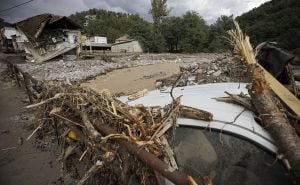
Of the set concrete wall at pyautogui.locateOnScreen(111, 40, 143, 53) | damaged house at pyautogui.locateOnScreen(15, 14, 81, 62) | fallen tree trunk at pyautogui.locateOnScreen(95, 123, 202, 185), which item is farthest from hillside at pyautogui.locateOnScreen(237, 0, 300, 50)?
concrete wall at pyautogui.locateOnScreen(111, 40, 143, 53)

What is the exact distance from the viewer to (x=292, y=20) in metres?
27.4

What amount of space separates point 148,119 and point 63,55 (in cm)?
3521

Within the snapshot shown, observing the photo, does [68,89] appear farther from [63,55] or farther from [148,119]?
[63,55]

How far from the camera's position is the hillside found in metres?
23.7

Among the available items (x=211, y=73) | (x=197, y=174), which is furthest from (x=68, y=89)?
(x=211, y=73)

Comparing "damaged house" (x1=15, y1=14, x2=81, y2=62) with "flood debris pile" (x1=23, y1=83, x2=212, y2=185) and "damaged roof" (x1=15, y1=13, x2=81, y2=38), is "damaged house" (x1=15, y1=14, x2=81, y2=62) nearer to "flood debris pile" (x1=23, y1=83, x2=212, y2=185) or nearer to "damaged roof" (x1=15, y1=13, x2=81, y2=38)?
"damaged roof" (x1=15, y1=13, x2=81, y2=38)

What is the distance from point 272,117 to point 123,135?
1.16 m

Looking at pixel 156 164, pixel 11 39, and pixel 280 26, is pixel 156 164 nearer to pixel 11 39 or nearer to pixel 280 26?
pixel 280 26

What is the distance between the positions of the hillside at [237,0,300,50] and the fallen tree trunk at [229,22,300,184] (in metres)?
20.6

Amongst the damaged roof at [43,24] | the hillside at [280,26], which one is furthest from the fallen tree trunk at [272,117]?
the damaged roof at [43,24]

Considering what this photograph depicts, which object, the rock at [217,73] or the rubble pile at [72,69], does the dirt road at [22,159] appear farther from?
the rock at [217,73]

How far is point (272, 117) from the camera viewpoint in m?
1.89

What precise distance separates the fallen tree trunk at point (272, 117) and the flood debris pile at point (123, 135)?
414 millimetres

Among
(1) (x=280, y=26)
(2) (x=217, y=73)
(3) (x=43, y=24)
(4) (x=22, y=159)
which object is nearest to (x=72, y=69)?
(3) (x=43, y=24)
